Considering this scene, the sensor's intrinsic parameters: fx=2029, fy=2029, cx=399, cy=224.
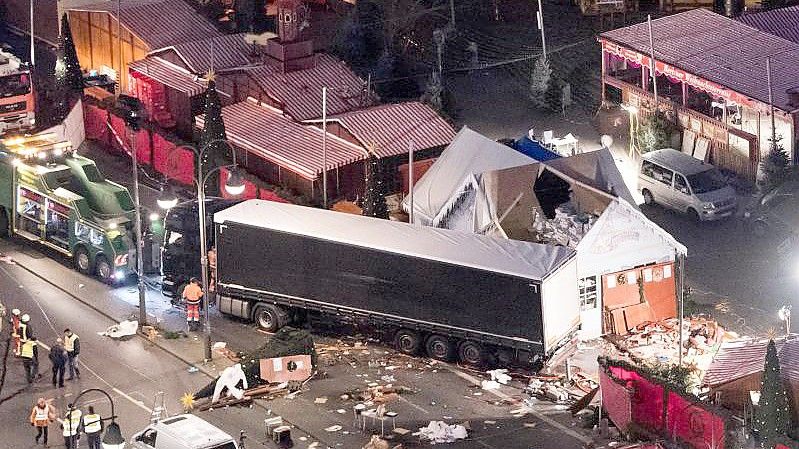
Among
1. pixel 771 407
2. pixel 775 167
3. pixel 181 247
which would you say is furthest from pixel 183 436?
pixel 775 167

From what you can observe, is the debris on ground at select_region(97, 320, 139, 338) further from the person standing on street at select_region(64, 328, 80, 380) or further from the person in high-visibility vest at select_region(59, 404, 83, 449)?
the person in high-visibility vest at select_region(59, 404, 83, 449)

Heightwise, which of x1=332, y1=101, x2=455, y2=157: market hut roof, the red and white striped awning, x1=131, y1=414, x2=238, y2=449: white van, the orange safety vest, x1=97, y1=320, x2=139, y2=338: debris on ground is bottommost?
x1=97, y1=320, x2=139, y2=338: debris on ground

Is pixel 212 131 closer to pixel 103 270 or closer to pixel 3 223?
pixel 3 223

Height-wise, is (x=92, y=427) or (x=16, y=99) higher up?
(x=16, y=99)

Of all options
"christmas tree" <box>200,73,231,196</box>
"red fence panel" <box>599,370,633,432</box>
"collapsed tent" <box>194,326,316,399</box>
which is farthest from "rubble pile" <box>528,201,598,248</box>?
"christmas tree" <box>200,73,231,196</box>

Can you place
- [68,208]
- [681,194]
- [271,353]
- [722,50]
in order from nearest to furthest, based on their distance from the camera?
[271,353] < [68,208] < [681,194] < [722,50]

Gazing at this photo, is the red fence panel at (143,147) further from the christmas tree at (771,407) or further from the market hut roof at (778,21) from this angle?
the christmas tree at (771,407)

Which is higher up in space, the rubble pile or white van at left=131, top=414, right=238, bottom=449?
the rubble pile
